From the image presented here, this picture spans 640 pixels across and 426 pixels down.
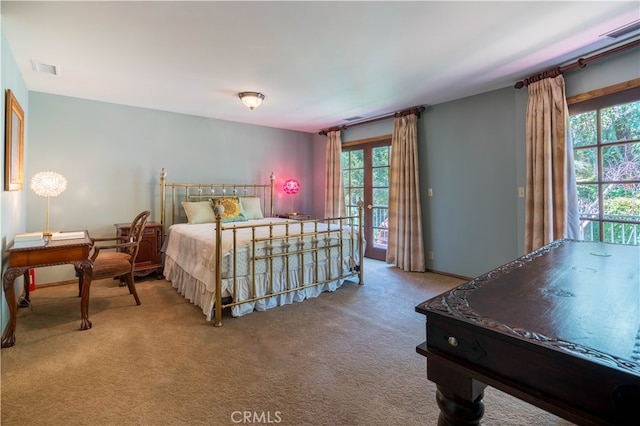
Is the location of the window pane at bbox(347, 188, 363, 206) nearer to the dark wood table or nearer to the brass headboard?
the brass headboard

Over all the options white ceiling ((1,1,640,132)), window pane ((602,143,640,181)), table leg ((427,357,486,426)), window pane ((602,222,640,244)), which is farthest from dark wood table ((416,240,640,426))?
window pane ((602,143,640,181))

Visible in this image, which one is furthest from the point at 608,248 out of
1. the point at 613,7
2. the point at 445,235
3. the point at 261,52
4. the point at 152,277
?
the point at 152,277

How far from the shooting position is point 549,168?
314cm

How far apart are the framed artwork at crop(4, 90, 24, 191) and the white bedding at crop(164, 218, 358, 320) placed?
1.57m

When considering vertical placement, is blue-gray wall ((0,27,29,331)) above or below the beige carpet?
above

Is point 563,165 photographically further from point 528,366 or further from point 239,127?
point 239,127

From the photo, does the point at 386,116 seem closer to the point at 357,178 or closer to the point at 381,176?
the point at 381,176

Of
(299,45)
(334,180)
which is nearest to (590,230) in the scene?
(299,45)

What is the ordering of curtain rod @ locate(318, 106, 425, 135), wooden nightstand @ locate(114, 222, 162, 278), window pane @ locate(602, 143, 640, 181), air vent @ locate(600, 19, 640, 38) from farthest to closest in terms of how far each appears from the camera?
1. curtain rod @ locate(318, 106, 425, 135)
2. wooden nightstand @ locate(114, 222, 162, 278)
3. window pane @ locate(602, 143, 640, 181)
4. air vent @ locate(600, 19, 640, 38)

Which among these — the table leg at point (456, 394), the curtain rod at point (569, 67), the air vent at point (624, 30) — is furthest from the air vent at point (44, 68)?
the air vent at point (624, 30)

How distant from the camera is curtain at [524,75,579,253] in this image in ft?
10.0

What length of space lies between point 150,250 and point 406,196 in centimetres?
373

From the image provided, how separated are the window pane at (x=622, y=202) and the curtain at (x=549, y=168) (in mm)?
242

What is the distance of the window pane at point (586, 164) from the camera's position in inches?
119
